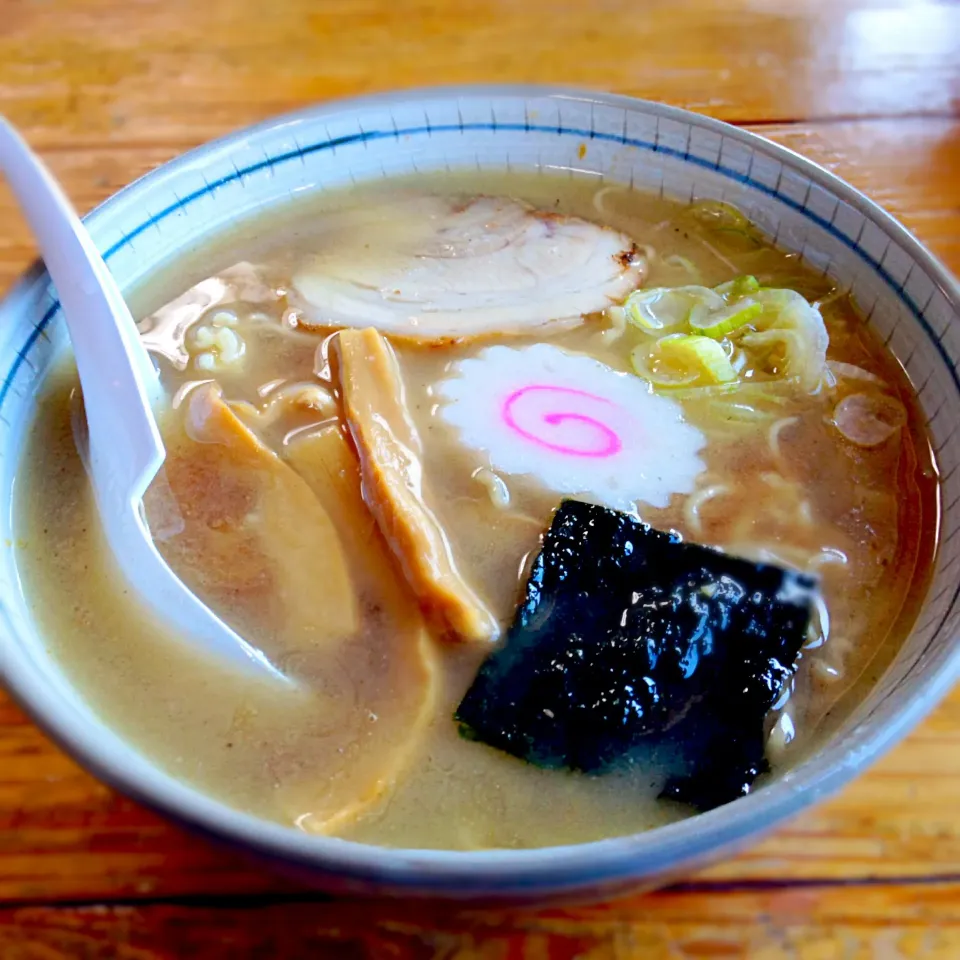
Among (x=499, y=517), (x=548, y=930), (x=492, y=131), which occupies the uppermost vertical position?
(x=492, y=131)

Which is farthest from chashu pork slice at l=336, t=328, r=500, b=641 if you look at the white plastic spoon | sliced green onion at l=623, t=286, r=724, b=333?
sliced green onion at l=623, t=286, r=724, b=333

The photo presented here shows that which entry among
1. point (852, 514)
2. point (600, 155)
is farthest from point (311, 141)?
point (852, 514)

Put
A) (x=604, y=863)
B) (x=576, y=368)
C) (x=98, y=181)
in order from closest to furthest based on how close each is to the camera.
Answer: (x=604, y=863) < (x=576, y=368) < (x=98, y=181)

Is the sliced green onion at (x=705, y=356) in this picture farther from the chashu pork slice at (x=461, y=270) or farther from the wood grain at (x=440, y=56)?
the wood grain at (x=440, y=56)

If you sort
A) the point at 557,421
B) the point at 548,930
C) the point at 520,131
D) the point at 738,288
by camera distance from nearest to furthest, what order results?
the point at 548,930, the point at 557,421, the point at 738,288, the point at 520,131

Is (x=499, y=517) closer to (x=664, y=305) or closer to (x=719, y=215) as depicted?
(x=664, y=305)

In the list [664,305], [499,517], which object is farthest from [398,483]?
[664,305]

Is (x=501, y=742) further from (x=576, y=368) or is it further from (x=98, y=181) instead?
(x=98, y=181)
